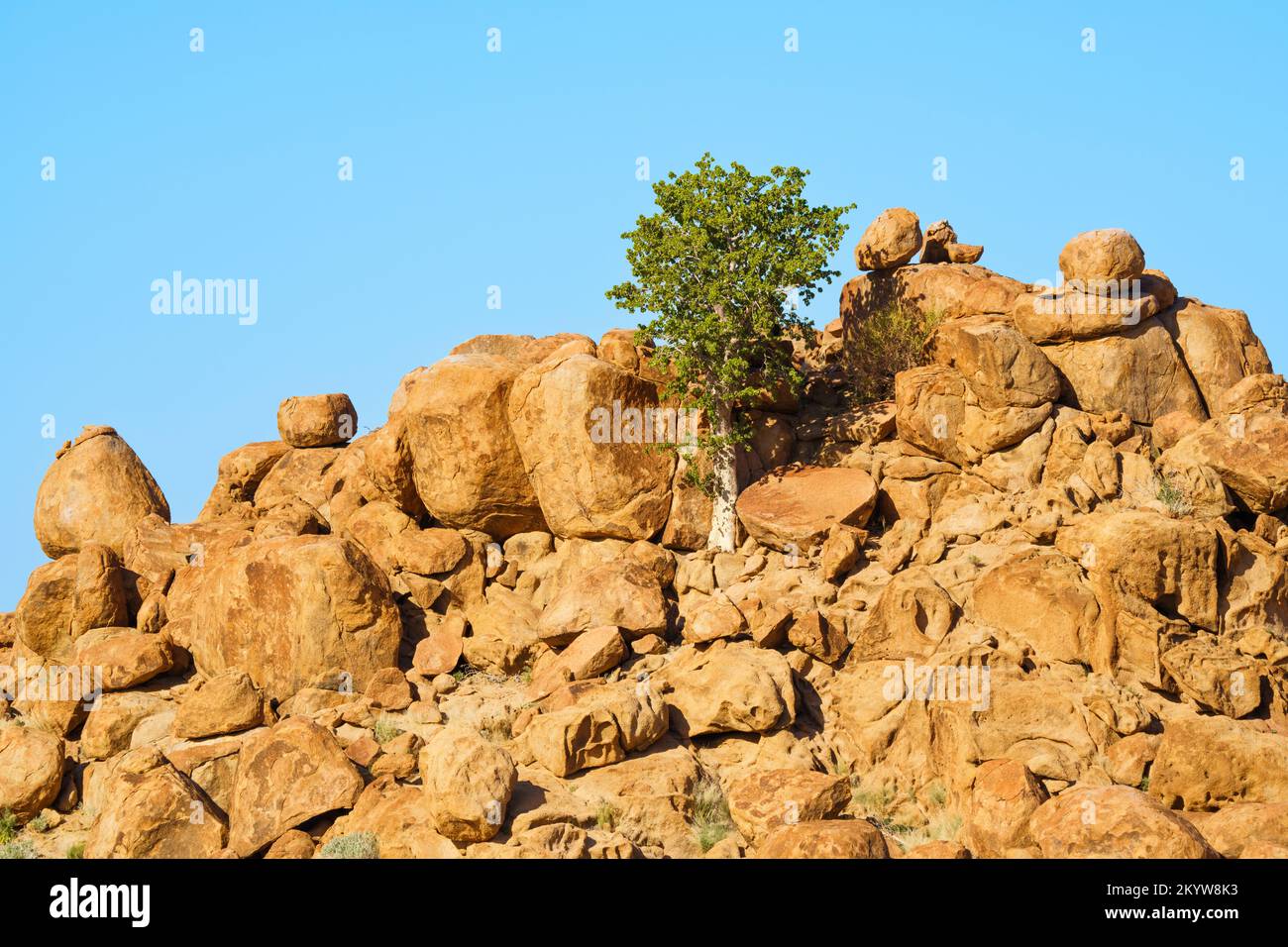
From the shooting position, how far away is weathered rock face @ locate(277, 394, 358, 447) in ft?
111

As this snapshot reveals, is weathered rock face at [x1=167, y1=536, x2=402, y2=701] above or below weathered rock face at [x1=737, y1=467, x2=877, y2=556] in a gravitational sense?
below

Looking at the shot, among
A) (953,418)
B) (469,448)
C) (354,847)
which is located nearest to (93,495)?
(469,448)

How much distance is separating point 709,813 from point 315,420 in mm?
16817

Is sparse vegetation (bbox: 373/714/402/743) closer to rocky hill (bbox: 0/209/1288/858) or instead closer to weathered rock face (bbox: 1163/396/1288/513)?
rocky hill (bbox: 0/209/1288/858)

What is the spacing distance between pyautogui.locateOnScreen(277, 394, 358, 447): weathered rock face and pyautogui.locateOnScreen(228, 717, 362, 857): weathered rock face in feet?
42.0

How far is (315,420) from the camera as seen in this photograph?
33.7 metres

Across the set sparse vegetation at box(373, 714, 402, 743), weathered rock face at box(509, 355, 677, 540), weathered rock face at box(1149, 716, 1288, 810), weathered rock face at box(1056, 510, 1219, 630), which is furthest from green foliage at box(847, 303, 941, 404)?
sparse vegetation at box(373, 714, 402, 743)

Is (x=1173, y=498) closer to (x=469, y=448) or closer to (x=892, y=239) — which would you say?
(x=892, y=239)

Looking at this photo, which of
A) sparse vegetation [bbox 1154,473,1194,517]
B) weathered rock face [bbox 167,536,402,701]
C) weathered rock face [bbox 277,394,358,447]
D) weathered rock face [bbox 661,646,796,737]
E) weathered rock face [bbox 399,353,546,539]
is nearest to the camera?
weathered rock face [bbox 661,646,796,737]
